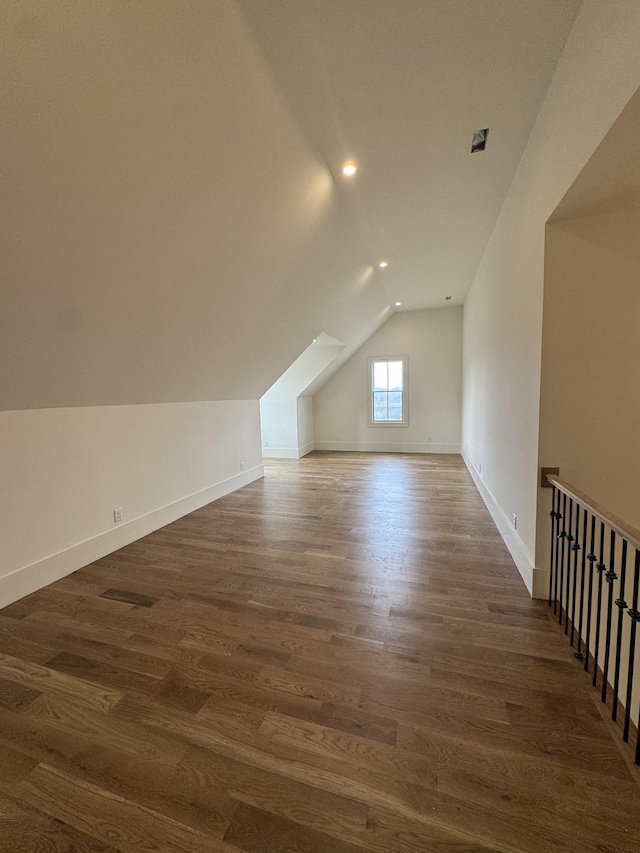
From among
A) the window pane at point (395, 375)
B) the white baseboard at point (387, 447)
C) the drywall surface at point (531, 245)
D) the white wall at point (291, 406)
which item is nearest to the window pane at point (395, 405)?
the window pane at point (395, 375)

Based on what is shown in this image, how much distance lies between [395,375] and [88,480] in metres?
6.25

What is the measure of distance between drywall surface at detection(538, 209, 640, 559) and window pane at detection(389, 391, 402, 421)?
5.62m

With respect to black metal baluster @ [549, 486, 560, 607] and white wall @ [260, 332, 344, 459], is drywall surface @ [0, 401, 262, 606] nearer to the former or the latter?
white wall @ [260, 332, 344, 459]

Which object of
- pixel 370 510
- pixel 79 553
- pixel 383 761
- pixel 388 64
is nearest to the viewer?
pixel 383 761

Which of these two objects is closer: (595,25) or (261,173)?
(595,25)

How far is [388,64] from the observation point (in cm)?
177

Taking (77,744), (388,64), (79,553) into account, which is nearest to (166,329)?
(79,553)

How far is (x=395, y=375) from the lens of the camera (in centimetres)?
758

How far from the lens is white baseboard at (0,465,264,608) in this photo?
2211 millimetres

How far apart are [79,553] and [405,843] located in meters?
2.70

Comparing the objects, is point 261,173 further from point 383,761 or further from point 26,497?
point 383,761

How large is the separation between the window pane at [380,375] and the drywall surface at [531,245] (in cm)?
349

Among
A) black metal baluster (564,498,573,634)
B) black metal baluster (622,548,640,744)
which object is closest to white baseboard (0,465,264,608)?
black metal baluster (622,548,640,744)

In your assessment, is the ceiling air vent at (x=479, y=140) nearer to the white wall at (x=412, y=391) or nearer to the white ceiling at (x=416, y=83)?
the white ceiling at (x=416, y=83)
